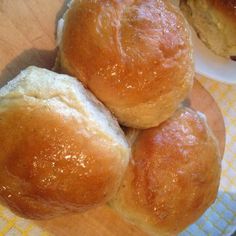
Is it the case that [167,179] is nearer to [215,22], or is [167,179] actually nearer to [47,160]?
[47,160]

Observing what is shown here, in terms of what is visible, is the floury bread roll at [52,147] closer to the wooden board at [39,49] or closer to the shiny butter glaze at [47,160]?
the shiny butter glaze at [47,160]

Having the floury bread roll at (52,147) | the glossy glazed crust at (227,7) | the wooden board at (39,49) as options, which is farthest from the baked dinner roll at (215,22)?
the floury bread roll at (52,147)

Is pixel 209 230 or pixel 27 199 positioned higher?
pixel 27 199

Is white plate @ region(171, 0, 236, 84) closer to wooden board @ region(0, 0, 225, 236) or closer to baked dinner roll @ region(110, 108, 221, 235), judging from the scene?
baked dinner roll @ region(110, 108, 221, 235)

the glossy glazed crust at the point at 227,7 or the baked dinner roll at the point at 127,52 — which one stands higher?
the baked dinner roll at the point at 127,52

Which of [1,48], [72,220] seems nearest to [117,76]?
[1,48]

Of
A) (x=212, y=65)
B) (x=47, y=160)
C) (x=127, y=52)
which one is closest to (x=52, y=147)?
(x=47, y=160)

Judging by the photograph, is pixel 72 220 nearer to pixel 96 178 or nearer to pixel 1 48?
pixel 96 178
